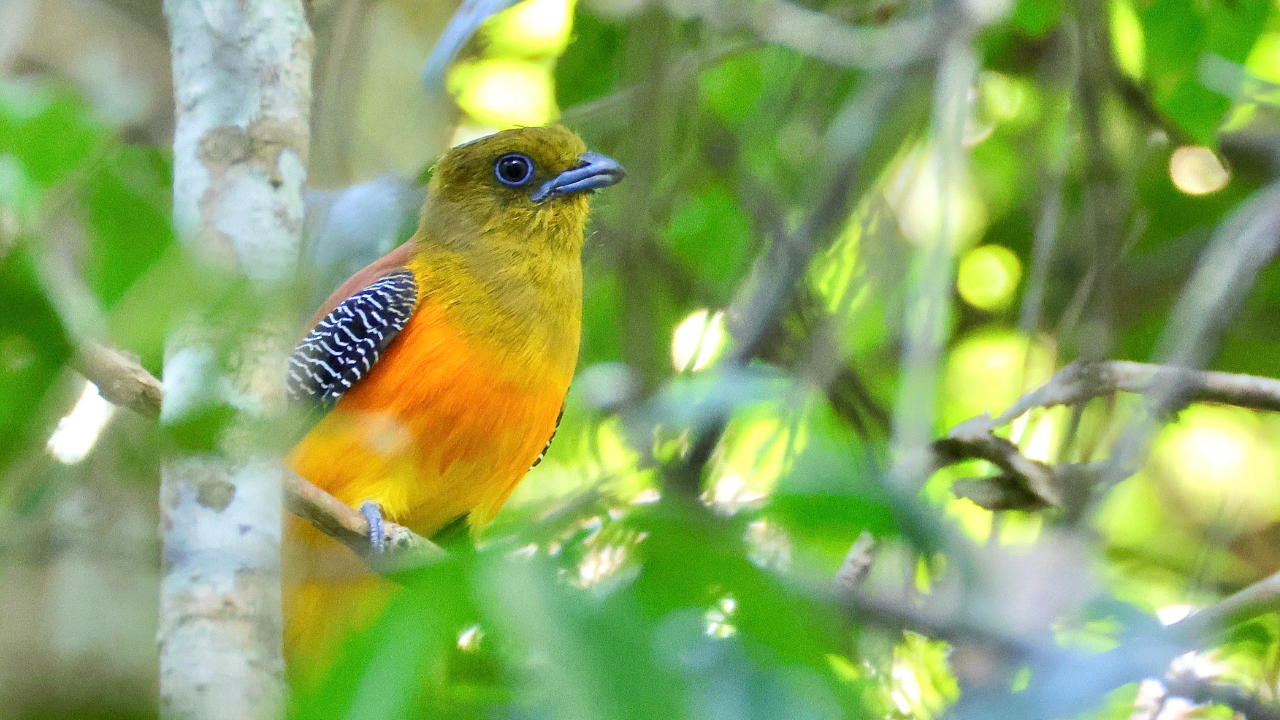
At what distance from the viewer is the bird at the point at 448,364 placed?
306 centimetres

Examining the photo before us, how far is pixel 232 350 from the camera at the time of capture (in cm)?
87

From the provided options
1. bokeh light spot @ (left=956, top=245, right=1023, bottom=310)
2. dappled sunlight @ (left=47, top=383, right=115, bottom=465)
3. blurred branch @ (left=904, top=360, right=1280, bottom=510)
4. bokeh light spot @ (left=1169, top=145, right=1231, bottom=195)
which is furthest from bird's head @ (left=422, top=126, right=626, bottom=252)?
bokeh light spot @ (left=1169, top=145, right=1231, bottom=195)

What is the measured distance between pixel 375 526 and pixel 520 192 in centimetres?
145

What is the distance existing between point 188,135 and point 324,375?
119 centimetres

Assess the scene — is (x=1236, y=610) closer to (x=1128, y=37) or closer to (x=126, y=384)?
(x=126, y=384)

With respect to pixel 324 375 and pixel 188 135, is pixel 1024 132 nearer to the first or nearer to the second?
pixel 324 375

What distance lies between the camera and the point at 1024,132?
452 cm

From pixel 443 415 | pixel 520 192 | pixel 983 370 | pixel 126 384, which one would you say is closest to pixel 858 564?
pixel 443 415

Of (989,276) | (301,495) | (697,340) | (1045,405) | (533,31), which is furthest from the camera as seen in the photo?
(989,276)

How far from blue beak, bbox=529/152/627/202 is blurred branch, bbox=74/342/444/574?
1.28 m

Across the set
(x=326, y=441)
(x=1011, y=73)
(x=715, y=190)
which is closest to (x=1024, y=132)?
(x=1011, y=73)

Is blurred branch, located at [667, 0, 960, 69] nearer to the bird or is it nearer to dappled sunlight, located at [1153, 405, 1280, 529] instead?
the bird

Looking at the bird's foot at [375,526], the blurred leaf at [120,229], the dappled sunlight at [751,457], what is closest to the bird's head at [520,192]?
the bird's foot at [375,526]

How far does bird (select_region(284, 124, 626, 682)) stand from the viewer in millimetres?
3061
